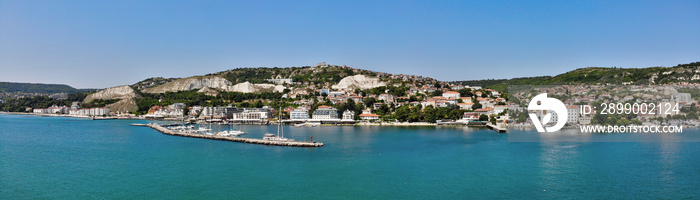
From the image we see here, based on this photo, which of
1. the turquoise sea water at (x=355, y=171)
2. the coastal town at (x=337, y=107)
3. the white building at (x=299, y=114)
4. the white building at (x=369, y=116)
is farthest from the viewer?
the white building at (x=299, y=114)

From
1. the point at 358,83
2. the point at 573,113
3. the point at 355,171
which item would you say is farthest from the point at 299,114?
the point at 355,171

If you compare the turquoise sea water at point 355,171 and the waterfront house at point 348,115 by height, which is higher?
the waterfront house at point 348,115

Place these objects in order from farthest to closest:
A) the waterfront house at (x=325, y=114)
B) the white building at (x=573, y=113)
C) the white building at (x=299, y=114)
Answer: the white building at (x=299, y=114), the waterfront house at (x=325, y=114), the white building at (x=573, y=113)

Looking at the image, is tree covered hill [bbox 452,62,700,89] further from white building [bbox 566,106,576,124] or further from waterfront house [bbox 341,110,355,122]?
waterfront house [bbox 341,110,355,122]

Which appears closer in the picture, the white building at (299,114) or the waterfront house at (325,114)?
the waterfront house at (325,114)

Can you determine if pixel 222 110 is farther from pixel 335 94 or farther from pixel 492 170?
pixel 492 170

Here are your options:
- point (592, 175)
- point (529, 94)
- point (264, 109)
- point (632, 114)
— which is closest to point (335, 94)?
point (264, 109)

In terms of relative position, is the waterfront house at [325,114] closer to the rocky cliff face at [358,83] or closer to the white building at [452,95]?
the white building at [452,95]

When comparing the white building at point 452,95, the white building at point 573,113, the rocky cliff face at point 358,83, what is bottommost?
the white building at point 573,113

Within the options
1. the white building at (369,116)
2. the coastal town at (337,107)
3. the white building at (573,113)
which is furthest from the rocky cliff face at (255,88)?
the white building at (573,113)
